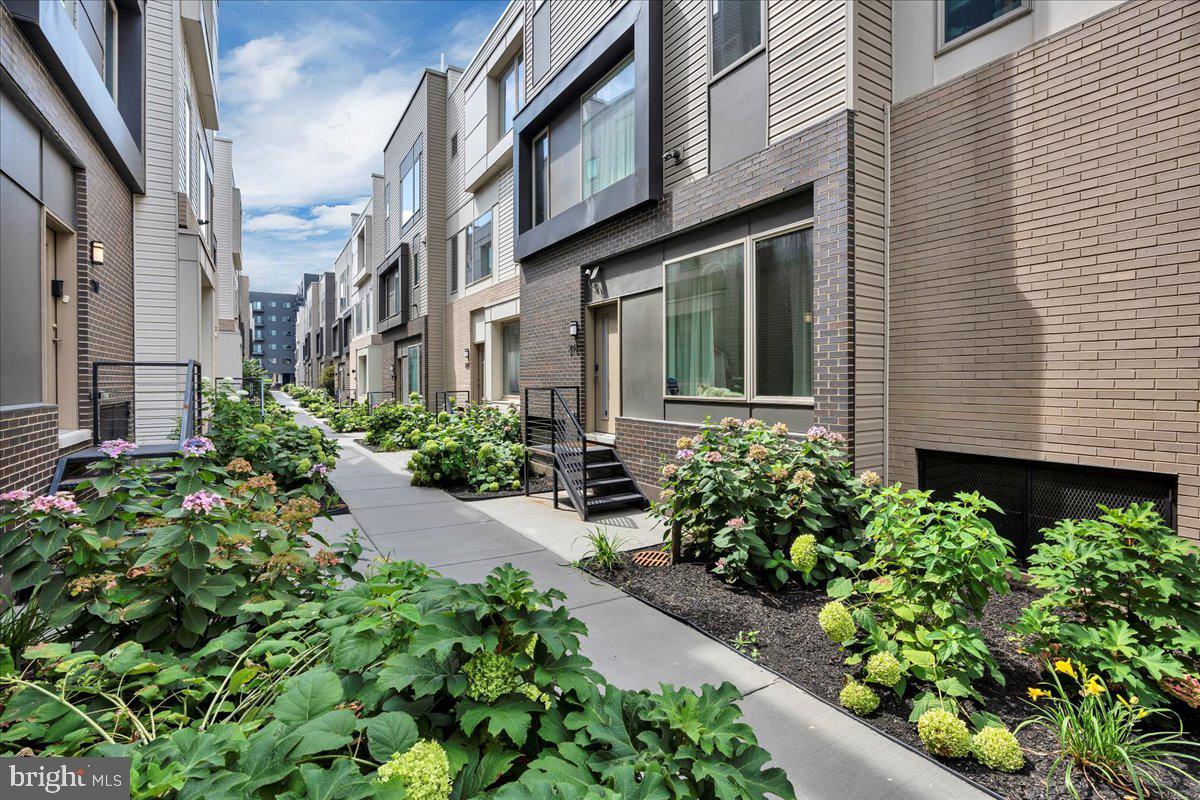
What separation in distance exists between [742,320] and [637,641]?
3.83m

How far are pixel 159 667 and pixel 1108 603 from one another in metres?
3.97

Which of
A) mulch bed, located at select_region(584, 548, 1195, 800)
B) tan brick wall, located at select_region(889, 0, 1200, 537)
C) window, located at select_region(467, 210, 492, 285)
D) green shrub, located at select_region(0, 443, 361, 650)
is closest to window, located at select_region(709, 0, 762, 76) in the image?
tan brick wall, located at select_region(889, 0, 1200, 537)

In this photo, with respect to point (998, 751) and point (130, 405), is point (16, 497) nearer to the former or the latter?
point (998, 751)

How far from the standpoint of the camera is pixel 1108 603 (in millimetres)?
2787

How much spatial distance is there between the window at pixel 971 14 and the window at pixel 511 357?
921cm

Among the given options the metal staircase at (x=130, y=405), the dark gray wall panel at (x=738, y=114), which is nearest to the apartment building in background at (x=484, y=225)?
the metal staircase at (x=130, y=405)

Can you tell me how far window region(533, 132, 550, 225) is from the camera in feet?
33.2

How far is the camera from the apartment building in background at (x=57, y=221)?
4.77m

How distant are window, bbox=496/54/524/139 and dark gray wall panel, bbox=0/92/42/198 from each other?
8.40 m

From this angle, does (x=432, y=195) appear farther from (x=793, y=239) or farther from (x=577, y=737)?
(x=577, y=737)

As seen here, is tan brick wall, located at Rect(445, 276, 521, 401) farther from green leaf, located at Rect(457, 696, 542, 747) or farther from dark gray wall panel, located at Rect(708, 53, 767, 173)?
green leaf, located at Rect(457, 696, 542, 747)

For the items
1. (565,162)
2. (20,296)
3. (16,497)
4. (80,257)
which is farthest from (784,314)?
(80,257)

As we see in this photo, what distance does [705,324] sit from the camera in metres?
6.80

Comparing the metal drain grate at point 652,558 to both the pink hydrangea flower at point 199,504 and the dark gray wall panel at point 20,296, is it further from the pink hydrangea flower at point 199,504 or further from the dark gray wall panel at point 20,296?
the dark gray wall panel at point 20,296
